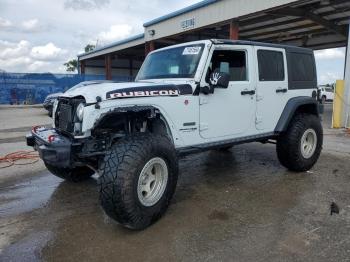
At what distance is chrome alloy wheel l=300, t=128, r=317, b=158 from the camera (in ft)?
19.5

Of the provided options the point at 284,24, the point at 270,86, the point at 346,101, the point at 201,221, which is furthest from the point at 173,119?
the point at 284,24

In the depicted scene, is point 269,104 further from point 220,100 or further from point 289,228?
point 289,228

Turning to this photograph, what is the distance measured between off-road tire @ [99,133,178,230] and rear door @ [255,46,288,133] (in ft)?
6.75

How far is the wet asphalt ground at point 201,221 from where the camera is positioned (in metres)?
3.28

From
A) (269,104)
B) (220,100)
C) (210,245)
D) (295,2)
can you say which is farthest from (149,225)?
(295,2)

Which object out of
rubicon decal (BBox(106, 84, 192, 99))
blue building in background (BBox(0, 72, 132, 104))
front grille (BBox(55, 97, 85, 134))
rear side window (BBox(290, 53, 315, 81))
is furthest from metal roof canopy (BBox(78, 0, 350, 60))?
front grille (BBox(55, 97, 85, 134))

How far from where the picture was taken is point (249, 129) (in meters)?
5.12

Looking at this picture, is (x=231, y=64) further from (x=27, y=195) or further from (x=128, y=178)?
(x=27, y=195)

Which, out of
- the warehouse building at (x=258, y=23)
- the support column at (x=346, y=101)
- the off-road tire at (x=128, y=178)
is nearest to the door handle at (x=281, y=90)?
the off-road tire at (x=128, y=178)

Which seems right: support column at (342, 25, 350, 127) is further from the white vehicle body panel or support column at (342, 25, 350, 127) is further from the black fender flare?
the white vehicle body panel

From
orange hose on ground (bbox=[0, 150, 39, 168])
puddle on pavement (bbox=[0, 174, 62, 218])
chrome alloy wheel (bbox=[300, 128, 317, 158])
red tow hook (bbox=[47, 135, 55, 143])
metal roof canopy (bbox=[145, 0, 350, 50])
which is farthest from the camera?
metal roof canopy (bbox=[145, 0, 350, 50])

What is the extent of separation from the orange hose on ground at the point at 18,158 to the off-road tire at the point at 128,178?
157 inches

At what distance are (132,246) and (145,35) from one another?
1968 cm

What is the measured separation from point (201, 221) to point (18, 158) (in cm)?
481
